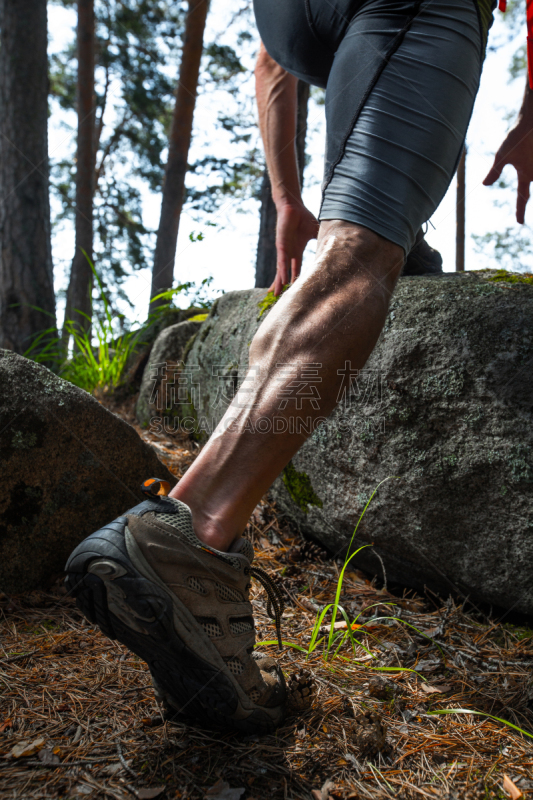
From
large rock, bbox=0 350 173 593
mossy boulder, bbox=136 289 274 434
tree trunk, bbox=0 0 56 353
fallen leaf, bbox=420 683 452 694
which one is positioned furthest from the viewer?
tree trunk, bbox=0 0 56 353

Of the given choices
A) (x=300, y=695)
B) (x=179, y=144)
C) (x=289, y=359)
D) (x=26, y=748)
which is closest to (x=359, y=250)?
(x=289, y=359)

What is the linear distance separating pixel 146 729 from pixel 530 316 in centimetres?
160

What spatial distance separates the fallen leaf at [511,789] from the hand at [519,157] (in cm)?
188

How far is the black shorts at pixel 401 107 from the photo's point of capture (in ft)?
3.67

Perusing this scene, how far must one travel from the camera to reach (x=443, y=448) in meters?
1.62

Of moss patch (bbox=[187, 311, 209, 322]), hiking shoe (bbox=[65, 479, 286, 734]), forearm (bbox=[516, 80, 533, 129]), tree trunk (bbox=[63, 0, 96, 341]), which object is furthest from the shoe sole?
tree trunk (bbox=[63, 0, 96, 341])

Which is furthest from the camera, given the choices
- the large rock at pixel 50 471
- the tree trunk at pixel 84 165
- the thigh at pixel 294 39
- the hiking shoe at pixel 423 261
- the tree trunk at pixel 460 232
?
the tree trunk at pixel 460 232

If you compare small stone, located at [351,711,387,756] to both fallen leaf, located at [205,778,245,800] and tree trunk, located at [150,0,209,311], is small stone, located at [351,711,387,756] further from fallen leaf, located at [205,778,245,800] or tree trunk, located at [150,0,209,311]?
tree trunk, located at [150,0,209,311]

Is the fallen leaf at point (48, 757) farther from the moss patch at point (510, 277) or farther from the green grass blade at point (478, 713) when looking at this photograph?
the moss patch at point (510, 277)

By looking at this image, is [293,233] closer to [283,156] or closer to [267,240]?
[283,156]

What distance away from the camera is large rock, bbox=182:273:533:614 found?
4.94 ft

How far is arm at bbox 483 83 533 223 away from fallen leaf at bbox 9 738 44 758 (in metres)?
2.22

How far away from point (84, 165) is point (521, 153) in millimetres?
8549

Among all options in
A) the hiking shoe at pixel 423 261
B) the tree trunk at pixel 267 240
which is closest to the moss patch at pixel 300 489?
the hiking shoe at pixel 423 261
